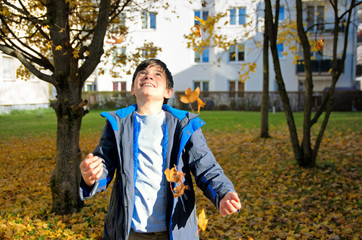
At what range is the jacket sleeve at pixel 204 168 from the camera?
6.19 ft

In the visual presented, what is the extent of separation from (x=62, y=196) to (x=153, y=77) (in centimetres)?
318

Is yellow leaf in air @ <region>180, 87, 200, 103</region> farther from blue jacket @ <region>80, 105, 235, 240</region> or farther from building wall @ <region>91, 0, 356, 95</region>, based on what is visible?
building wall @ <region>91, 0, 356, 95</region>

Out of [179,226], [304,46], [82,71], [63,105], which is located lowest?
[179,226]

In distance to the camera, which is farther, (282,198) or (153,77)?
(282,198)

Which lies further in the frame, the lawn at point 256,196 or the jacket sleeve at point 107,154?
the lawn at point 256,196

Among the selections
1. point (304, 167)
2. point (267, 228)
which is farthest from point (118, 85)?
point (267, 228)

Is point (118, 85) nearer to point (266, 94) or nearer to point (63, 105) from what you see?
point (266, 94)

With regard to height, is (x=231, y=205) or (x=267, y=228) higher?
(x=231, y=205)

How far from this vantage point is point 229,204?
1.70m

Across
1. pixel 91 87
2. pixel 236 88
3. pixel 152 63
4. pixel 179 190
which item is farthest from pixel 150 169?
pixel 91 87

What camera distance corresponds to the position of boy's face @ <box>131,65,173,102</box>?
206 centimetres

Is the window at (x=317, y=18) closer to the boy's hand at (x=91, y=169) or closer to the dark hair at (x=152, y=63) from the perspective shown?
the dark hair at (x=152, y=63)

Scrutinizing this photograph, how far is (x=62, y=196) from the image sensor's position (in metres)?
4.62

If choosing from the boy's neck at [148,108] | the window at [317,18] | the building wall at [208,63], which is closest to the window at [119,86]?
the building wall at [208,63]
